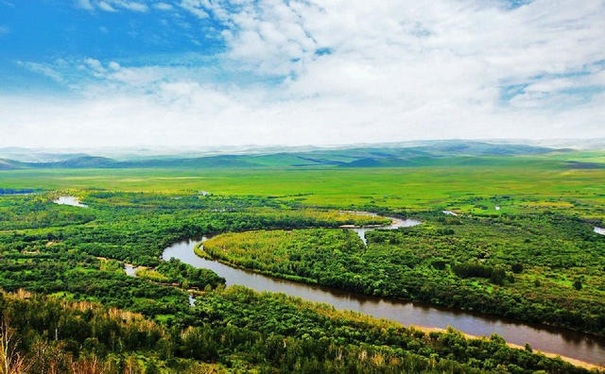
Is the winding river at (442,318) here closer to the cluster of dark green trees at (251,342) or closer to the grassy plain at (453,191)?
the cluster of dark green trees at (251,342)

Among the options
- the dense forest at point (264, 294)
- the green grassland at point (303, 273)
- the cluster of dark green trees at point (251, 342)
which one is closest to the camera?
the cluster of dark green trees at point (251, 342)

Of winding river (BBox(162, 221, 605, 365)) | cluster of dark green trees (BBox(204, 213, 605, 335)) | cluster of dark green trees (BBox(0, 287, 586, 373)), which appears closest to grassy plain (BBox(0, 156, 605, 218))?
cluster of dark green trees (BBox(204, 213, 605, 335))

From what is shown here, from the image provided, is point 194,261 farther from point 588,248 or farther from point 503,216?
point 503,216

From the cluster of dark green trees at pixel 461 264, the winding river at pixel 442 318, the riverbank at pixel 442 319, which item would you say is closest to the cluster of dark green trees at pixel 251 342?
the riverbank at pixel 442 319

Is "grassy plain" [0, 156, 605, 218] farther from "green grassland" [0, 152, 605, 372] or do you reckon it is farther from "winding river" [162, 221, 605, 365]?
"winding river" [162, 221, 605, 365]

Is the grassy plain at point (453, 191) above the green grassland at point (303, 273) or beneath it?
beneath

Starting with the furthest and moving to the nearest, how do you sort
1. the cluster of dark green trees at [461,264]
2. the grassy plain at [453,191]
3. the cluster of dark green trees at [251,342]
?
the grassy plain at [453,191] < the cluster of dark green trees at [461,264] < the cluster of dark green trees at [251,342]

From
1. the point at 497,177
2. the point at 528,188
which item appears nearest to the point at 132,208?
the point at 528,188

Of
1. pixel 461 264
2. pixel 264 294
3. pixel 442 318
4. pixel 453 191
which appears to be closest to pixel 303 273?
pixel 264 294

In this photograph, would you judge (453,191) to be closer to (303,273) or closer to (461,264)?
(461,264)

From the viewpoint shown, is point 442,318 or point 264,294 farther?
point 264,294
